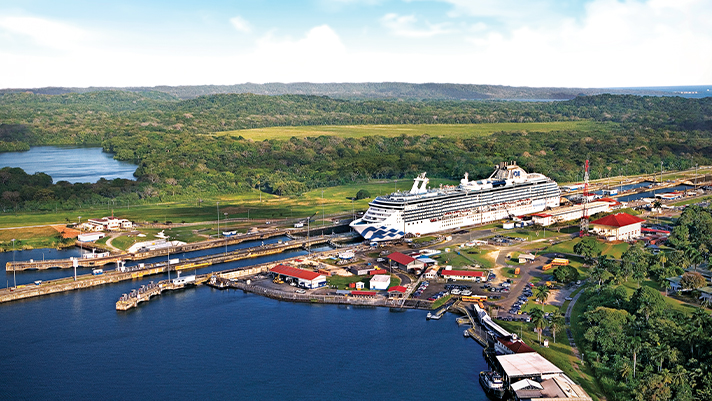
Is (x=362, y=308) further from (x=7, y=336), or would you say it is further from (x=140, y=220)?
(x=140, y=220)

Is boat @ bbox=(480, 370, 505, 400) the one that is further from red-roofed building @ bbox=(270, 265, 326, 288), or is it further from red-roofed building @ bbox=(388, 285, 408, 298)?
red-roofed building @ bbox=(270, 265, 326, 288)

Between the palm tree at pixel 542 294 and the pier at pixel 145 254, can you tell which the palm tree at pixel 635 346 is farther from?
the pier at pixel 145 254

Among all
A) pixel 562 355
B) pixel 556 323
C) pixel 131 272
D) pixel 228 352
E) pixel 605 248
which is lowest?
pixel 228 352

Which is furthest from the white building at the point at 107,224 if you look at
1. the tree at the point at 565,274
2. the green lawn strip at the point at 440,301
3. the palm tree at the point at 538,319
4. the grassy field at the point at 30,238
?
the palm tree at the point at 538,319

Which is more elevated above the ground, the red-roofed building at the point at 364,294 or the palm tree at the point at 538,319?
the palm tree at the point at 538,319

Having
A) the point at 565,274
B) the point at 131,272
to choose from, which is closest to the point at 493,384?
the point at 565,274

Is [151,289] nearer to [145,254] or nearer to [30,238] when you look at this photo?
[145,254]
